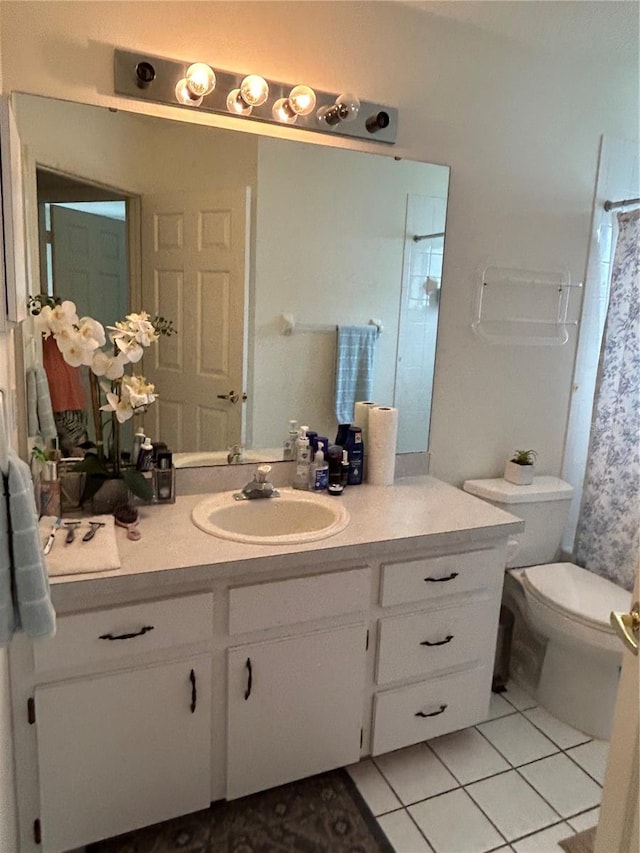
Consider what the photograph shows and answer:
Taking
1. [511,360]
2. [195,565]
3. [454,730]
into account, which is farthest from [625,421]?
[195,565]

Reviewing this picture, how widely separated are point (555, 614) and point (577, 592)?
0.15 metres

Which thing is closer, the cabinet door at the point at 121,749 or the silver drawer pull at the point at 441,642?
the cabinet door at the point at 121,749

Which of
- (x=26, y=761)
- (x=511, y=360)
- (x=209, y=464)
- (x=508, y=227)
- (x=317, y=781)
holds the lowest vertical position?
(x=317, y=781)

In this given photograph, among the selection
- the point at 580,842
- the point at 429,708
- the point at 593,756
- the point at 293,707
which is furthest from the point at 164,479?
the point at 593,756

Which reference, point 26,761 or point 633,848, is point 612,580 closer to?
point 633,848

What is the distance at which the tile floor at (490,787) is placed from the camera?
5.36 ft

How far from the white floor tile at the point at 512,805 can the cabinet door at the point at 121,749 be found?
33.6 inches

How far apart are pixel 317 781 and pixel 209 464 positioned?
1.03 m

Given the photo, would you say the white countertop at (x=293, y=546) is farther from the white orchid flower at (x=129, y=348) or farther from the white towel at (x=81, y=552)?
the white orchid flower at (x=129, y=348)

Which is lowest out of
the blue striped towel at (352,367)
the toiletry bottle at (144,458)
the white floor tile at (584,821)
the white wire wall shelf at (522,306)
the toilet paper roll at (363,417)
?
the white floor tile at (584,821)

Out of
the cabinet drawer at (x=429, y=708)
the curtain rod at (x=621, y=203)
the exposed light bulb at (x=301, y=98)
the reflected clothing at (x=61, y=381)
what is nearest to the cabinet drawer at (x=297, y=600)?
the cabinet drawer at (x=429, y=708)

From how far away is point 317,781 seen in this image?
1.78 m

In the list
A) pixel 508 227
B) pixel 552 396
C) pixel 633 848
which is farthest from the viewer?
pixel 552 396

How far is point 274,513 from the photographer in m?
1.82
